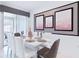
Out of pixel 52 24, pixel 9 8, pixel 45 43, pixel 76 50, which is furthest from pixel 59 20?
pixel 9 8

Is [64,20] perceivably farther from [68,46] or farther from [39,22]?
[39,22]

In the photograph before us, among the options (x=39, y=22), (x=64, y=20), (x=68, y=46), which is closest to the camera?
(x=68, y=46)

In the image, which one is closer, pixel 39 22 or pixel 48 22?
pixel 48 22

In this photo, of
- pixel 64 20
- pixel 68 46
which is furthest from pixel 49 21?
pixel 68 46

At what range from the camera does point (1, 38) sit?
4266 mm

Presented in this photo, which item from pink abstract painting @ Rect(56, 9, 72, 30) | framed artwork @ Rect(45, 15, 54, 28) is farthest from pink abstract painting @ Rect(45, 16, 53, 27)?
pink abstract painting @ Rect(56, 9, 72, 30)

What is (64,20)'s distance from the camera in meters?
3.41

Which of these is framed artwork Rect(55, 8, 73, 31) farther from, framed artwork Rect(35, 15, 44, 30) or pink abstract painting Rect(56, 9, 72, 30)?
framed artwork Rect(35, 15, 44, 30)

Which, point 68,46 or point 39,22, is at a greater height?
point 39,22

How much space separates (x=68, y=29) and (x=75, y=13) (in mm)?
613

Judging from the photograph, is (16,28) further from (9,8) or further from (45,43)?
(45,43)

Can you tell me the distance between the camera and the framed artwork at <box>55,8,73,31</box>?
3.18 m

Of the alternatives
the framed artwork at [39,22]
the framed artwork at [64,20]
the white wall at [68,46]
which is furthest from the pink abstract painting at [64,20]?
the framed artwork at [39,22]

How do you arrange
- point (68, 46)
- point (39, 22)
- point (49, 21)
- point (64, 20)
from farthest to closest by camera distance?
point (39, 22) < point (49, 21) < point (64, 20) < point (68, 46)
